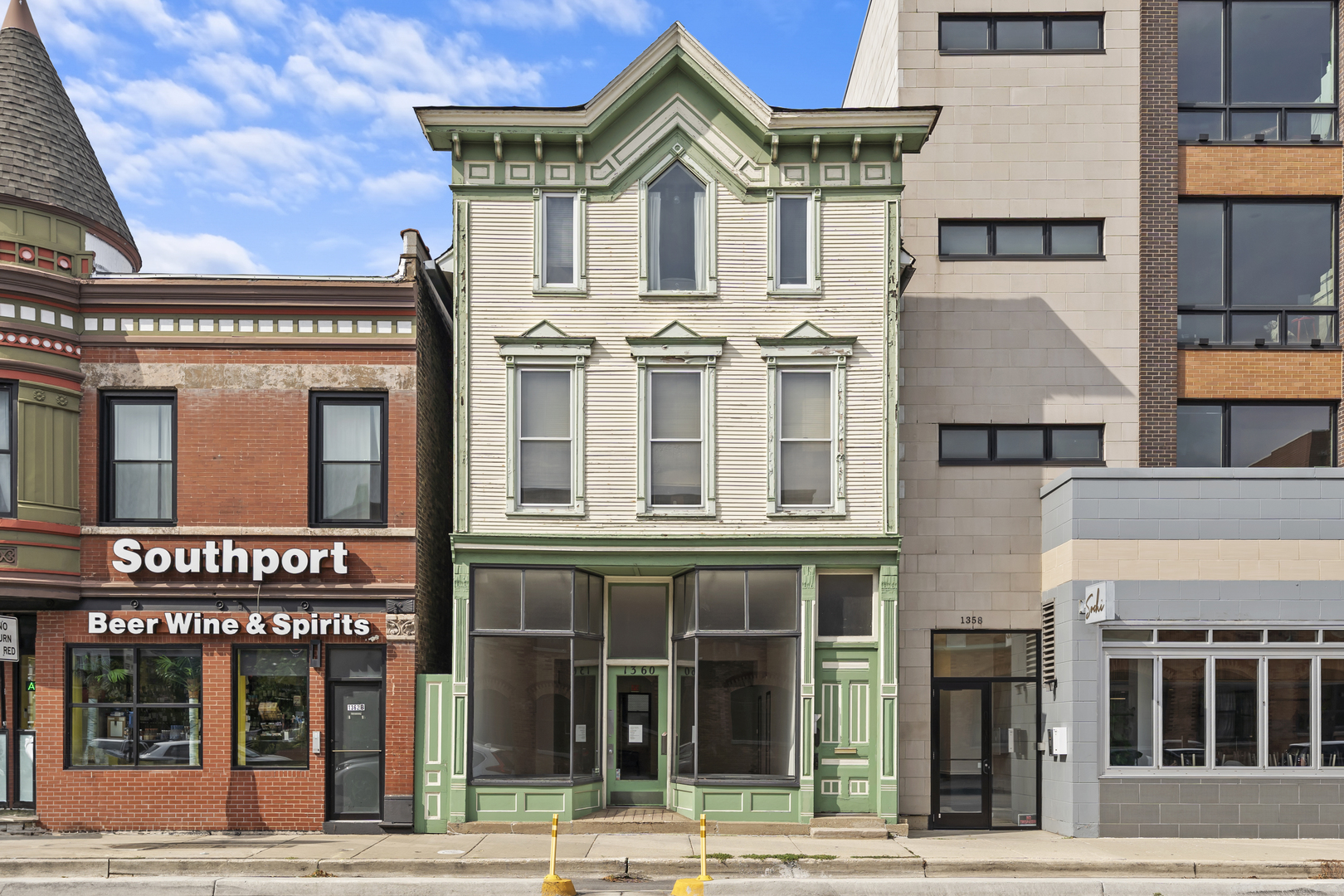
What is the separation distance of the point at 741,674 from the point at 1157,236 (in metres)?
10.8

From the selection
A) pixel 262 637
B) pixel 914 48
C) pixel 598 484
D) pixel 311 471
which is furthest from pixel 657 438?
pixel 914 48

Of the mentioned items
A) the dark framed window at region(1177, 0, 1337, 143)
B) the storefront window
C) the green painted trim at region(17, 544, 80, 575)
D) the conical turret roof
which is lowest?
the storefront window

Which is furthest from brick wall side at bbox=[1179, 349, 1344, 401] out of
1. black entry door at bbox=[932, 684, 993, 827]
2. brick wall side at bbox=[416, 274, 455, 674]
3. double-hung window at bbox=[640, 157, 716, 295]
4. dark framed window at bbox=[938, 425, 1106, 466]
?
brick wall side at bbox=[416, 274, 455, 674]

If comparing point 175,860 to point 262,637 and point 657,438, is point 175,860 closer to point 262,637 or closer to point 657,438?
point 262,637

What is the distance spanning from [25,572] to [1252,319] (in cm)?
2087

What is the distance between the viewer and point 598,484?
18.1m

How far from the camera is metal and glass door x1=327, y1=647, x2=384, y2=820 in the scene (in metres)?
17.8

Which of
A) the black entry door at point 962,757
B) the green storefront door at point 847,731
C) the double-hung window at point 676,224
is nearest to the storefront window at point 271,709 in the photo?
the green storefront door at point 847,731

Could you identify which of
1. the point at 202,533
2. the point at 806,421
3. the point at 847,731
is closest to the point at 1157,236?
the point at 806,421

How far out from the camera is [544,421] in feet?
60.0

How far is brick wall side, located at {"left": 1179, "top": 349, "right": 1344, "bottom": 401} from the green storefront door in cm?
798

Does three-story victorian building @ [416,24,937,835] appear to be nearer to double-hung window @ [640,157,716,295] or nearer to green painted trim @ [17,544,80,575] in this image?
double-hung window @ [640,157,716,295]

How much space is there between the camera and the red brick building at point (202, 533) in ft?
57.3

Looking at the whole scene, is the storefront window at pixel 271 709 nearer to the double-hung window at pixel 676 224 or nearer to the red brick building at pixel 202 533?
the red brick building at pixel 202 533
